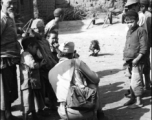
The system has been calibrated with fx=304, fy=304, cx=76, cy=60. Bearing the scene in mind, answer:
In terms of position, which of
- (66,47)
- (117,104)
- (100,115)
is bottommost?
(117,104)

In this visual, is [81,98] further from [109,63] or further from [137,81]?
[109,63]

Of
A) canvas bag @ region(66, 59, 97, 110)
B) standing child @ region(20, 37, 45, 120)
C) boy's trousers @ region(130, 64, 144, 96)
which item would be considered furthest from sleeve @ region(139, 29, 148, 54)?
standing child @ region(20, 37, 45, 120)

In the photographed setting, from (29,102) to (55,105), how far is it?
78 centimetres

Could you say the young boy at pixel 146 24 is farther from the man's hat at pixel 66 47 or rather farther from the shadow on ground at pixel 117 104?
the man's hat at pixel 66 47

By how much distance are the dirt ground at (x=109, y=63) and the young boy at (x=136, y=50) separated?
339 mm

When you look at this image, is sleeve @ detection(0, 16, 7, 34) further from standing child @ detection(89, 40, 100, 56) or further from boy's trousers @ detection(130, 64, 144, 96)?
standing child @ detection(89, 40, 100, 56)

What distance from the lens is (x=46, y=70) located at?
200 inches

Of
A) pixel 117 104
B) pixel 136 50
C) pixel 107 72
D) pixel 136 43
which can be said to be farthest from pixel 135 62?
pixel 107 72

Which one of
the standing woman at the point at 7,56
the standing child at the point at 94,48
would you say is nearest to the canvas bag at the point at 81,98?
the standing woman at the point at 7,56

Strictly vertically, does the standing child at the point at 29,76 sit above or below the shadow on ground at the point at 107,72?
above

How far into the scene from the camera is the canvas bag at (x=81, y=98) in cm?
399

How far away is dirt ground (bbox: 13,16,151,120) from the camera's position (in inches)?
203

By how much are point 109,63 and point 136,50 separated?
3686 millimetres

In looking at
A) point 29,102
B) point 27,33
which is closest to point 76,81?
point 29,102
